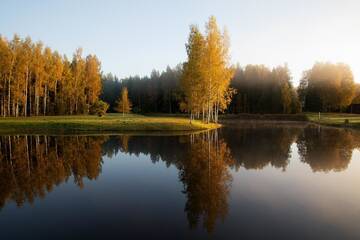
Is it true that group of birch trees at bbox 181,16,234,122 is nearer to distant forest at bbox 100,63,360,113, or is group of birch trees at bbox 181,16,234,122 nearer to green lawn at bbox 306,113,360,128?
green lawn at bbox 306,113,360,128

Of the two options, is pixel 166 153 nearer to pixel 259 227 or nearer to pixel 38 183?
pixel 38 183

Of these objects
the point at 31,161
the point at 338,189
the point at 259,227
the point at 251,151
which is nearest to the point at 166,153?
the point at 251,151

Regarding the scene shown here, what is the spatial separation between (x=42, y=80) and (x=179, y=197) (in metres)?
56.3

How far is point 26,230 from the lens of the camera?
6.84 meters

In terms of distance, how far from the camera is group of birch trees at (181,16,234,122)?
40219 mm

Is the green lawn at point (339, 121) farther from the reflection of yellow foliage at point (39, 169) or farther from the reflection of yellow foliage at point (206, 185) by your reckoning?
the reflection of yellow foliage at point (39, 169)

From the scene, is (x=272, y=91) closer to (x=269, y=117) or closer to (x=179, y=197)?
(x=269, y=117)

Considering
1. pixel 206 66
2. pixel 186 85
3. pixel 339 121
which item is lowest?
Result: pixel 339 121

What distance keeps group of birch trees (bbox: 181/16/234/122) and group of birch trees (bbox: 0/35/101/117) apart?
104 ft

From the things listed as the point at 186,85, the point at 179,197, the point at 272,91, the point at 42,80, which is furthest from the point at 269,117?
the point at 179,197

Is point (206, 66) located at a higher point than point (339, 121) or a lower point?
higher

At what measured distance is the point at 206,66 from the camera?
132ft

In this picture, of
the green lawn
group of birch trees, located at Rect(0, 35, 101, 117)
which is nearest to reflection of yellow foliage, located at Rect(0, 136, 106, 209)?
group of birch trees, located at Rect(0, 35, 101, 117)

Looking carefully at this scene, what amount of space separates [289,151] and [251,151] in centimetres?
301
